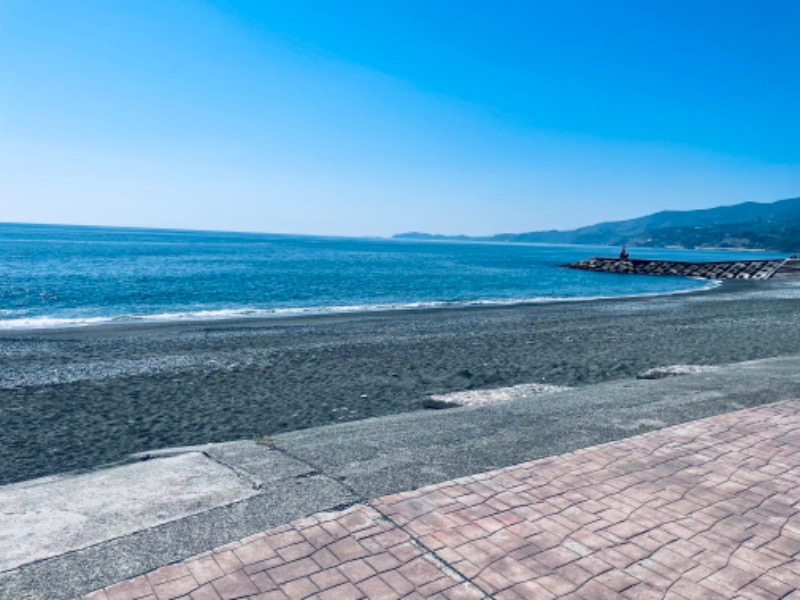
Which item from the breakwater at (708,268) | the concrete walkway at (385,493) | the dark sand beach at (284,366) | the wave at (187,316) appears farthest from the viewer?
the breakwater at (708,268)

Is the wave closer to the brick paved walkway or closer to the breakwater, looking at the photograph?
the brick paved walkway

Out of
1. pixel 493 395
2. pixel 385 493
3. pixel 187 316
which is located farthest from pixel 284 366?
pixel 187 316

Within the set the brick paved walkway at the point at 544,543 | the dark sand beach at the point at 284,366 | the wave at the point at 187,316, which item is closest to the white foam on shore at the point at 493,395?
the dark sand beach at the point at 284,366

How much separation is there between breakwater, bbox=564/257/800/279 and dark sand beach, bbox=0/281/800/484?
114ft

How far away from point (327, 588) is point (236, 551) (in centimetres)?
66

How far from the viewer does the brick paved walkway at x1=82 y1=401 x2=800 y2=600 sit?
3.16 m

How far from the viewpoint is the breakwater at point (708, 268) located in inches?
2067

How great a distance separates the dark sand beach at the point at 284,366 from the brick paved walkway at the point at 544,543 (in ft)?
12.8

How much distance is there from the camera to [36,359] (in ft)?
44.0

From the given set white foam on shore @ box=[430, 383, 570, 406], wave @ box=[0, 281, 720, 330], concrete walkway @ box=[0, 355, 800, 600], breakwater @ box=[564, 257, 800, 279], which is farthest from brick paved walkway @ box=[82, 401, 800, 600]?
breakwater @ box=[564, 257, 800, 279]

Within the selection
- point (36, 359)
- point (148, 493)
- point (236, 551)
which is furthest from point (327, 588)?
point (36, 359)

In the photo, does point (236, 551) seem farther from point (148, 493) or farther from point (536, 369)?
point (536, 369)

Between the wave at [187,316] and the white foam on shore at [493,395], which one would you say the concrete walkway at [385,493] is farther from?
the wave at [187,316]

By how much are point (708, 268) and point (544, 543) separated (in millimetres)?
61038
